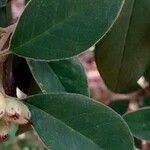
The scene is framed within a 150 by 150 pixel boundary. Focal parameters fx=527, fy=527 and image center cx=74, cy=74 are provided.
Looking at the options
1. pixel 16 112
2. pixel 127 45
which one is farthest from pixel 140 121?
pixel 16 112

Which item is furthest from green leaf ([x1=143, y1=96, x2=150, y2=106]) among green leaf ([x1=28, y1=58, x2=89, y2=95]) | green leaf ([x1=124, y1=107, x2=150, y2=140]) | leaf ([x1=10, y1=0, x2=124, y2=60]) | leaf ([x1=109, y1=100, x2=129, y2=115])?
leaf ([x1=10, y1=0, x2=124, y2=60])

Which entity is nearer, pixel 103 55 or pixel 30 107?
pixel 30 107

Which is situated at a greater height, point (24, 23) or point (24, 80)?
point (24, 23)

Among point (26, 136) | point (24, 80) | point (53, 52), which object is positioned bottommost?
point (26, 136)

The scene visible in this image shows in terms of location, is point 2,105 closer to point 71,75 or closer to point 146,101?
point 71,75

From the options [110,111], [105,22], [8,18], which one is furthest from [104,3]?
[8,18]

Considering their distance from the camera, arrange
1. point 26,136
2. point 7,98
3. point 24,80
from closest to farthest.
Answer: point 7,98, point 24,80, point 26,136

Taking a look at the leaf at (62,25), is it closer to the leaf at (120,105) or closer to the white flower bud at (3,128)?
the white flower bud at (3,128)

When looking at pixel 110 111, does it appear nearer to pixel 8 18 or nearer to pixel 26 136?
pixel 8 18

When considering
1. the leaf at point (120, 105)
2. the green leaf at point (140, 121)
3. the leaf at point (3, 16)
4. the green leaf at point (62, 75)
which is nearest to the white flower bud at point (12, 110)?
the green leaf at point (62, 75)
